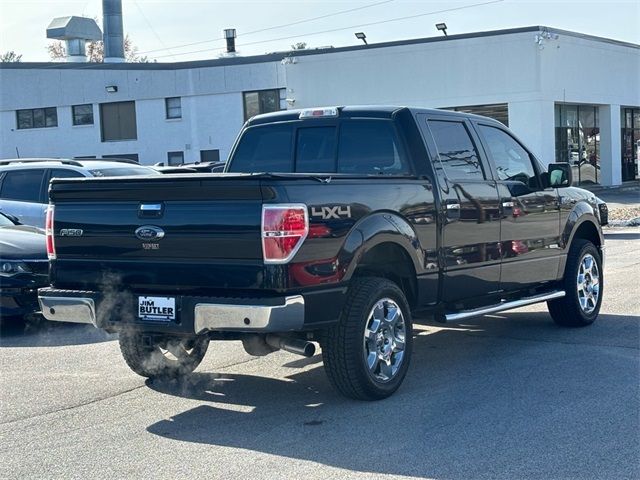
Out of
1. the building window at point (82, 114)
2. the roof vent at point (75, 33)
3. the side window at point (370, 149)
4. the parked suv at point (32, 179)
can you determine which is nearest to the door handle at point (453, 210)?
the side window at point (370, 149)

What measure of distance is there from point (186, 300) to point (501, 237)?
318 centimetres

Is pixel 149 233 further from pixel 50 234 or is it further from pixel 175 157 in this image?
pixel 175 157

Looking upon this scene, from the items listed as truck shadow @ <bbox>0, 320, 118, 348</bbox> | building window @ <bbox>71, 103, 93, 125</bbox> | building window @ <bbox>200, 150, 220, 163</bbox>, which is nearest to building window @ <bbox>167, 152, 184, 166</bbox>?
building window @ <bbox>200, 150, 220, 163</bbox>

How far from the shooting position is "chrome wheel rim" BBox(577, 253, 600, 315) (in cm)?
917

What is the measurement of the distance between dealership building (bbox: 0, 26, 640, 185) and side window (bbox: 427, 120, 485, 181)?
2359cm

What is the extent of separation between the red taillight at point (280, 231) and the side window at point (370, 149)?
1777 millimetres

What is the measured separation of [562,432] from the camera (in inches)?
227

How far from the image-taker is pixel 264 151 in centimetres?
820

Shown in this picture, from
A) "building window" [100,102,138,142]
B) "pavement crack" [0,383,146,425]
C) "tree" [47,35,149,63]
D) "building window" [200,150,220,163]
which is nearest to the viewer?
"pavement crack" [0,383,146,425]

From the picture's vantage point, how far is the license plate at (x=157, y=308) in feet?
20.2

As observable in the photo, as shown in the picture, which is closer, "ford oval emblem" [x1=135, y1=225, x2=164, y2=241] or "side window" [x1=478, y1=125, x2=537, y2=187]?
"ford oval emblem" [x1=135, y1=225, x2=164, y2=241]

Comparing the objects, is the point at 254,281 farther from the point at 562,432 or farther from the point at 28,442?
the point at 562,432

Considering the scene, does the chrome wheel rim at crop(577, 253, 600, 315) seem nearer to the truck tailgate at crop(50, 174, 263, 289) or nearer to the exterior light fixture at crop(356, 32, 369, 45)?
the truck tailgate at crop(50, 174, 263, 289)

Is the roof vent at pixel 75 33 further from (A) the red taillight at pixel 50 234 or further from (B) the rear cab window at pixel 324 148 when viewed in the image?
(A) the red taillight at pixel 50 234
